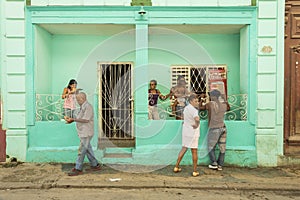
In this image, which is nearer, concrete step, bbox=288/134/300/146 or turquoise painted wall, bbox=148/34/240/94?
concrete step, bbox=288/134/300/146

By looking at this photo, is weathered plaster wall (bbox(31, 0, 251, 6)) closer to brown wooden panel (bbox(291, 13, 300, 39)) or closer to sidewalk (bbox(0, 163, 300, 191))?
brown wooden panel (bbox(291, 13, 300, 39))

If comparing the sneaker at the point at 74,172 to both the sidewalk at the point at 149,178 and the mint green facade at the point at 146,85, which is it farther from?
the mint green facade at the point at 146,85

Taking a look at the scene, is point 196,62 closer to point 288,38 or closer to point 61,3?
point 288,38

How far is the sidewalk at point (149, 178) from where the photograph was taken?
18.6 ft

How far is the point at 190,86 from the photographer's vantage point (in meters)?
8.23

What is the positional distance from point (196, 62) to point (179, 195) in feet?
13.1

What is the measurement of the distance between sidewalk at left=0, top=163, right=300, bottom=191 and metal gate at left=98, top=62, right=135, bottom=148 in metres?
1.62

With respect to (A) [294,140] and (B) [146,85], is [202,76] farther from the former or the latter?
(A) [294,140]

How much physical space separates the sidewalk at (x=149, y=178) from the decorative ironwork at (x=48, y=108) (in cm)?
108

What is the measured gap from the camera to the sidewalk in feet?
18.6

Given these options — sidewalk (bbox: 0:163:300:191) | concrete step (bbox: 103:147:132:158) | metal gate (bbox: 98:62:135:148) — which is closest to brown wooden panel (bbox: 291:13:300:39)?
sidewalk (bbox: 0:163:300:191)

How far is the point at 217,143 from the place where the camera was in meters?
6.80

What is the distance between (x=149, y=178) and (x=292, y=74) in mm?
3876

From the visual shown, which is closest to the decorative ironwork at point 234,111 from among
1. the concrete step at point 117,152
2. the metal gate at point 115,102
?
the concrete step at point 117,152
